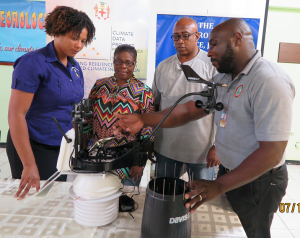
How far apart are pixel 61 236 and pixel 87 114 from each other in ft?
1.45

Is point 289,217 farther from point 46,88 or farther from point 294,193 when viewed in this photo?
point 46,88

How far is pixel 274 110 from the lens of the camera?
866 mm

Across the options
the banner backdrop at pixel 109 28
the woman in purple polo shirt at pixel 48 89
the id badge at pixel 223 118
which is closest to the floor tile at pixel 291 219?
the id badge at pixel 223 118

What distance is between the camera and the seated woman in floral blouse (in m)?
1.60

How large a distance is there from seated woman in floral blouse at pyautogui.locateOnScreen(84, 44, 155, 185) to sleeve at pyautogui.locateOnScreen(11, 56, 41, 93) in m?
0.43

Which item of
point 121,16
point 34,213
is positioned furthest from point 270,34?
point 34,213

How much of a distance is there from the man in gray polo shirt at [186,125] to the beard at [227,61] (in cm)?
53

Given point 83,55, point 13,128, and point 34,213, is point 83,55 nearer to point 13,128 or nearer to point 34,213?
point 13,128

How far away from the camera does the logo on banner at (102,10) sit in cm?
295

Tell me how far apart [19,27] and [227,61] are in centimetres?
394

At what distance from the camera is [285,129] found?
2.81ft

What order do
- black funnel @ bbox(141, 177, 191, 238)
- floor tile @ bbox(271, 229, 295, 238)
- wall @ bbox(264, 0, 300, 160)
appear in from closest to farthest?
black funnel @ bbox(141, 177, 191, 238) < floor tile @ bbox(271, 229, 295, 238) < wall @ bbox(264, 0, 300, 160)

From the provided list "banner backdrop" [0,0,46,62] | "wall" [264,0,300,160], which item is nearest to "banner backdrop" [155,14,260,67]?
"wall" [264,0,300,160]

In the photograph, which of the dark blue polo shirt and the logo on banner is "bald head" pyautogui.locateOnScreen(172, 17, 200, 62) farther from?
the logo on banner
